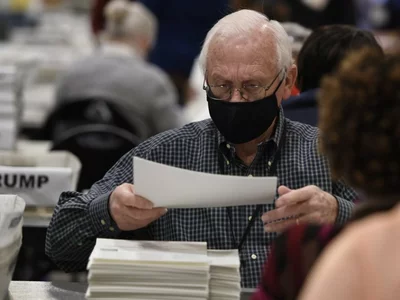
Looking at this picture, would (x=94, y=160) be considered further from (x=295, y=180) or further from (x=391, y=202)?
(x=391, y=202)

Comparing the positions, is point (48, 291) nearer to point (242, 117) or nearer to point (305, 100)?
point (242, 117)

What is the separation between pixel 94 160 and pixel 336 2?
3.73m

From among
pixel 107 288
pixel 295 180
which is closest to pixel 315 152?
pixel 295 180

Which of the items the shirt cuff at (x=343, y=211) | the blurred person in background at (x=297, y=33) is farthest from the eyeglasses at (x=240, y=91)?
the blurred person in background at (x=297, y=33)

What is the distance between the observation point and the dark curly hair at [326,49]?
2.94 m

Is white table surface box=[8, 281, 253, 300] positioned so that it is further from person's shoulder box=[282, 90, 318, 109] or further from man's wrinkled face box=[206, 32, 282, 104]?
person's shoulder box=[282, 90, 318, 109]

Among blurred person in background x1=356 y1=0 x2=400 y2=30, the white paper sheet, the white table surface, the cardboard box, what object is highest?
the white paper sheet

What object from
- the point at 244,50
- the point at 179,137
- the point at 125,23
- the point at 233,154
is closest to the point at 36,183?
the point at 179,137

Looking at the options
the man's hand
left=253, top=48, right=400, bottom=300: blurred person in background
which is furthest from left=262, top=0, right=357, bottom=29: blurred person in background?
left=253, top=48, right=400, bottom=300: blurred person in background

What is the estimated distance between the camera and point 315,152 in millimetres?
2363

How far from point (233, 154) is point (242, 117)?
0.11 metres

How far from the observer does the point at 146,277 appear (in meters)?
1.78

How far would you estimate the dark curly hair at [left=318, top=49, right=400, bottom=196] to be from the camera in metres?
1.28

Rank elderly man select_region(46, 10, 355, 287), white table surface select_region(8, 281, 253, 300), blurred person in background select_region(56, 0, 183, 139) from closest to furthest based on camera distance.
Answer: white table surface select_region(8, 281, 253, 300) → elderly man select_region(46, 10, 355, 287) → blurred person in background select_region(56, 0, 183, 139)
